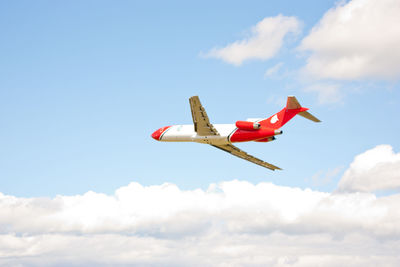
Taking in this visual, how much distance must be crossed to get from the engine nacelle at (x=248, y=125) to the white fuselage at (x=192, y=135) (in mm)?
1766

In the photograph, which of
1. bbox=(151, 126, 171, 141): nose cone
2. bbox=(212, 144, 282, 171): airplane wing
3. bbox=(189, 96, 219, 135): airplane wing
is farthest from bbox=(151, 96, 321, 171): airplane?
bbox=(151, 126, 171, 141): nose cone

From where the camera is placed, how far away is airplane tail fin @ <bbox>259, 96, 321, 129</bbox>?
69938 millimetres

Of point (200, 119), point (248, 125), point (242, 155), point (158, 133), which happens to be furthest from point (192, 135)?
point (242, 155)

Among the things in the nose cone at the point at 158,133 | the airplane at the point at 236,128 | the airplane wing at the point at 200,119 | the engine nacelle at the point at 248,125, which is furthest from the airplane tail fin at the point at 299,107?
the nose cone at the point at 158,133

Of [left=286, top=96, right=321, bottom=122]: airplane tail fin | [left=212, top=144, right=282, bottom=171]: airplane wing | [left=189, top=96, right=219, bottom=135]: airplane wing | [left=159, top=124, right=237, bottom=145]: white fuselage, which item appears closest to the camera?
[left=189, top=96, right=219, bottom=135]: airplane wing

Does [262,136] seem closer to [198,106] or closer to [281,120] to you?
[281,120]

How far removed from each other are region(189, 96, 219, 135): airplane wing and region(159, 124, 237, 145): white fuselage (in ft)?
3.12

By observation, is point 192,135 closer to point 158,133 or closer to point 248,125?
point 158,133

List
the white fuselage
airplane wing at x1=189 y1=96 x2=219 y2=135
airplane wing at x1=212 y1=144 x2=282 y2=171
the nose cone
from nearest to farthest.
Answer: airplane wing at x1=189 y1=96 x2=219 y2=135 → the white fuselage → airplane wing at x1=212 y1=144 x2=282 y2=171 → the nose cone

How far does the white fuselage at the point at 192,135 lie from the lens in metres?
73.5

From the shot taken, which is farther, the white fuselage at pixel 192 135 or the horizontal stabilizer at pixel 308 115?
the white fuselage at pixel 192 135

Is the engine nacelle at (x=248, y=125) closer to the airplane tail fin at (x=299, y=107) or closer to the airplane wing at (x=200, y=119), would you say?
the airplane wing at (x=200, y=119)

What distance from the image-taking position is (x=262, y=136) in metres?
71.3

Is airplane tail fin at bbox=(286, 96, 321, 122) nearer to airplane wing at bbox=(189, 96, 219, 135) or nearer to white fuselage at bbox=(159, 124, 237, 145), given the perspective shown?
white fuselage at bbox=(159, 124, 237, 145)
